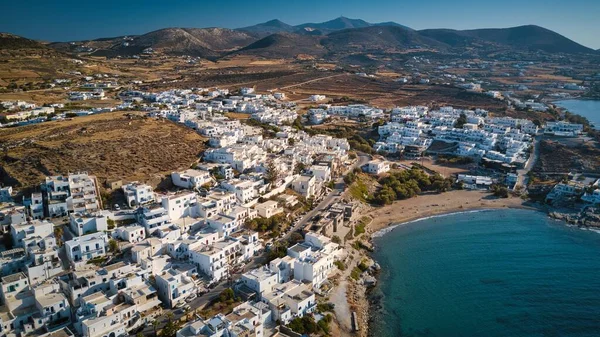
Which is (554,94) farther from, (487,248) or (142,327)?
(142,327)

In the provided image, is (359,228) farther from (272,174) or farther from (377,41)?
(377,41)

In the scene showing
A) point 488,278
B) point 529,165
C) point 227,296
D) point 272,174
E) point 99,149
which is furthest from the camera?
point 529,165

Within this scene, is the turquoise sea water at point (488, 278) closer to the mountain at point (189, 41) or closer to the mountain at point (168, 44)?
the mountain at point (168, 44)

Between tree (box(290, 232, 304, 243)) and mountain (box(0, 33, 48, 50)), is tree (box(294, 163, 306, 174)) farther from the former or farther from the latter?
mountain (box(0, 33, 48, 50))

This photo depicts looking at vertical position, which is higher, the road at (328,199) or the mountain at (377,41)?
the mountain at (377,41)

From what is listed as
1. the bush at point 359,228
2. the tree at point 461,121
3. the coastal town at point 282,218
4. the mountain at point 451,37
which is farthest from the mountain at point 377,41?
the bush at point 359,228

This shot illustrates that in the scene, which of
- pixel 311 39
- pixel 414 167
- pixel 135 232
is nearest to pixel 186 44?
pixel 311 39

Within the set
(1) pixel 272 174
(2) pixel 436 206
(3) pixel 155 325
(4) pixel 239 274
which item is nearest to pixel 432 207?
(2) pixel 436 206
